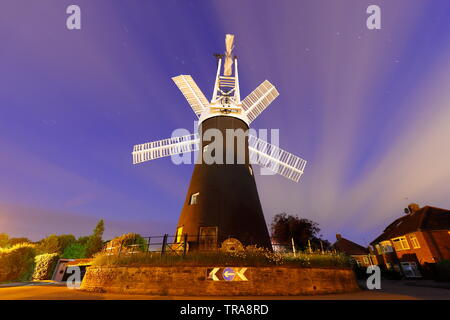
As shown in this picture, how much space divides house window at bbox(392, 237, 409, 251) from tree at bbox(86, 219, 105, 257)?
44241mm

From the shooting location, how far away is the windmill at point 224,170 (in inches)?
482

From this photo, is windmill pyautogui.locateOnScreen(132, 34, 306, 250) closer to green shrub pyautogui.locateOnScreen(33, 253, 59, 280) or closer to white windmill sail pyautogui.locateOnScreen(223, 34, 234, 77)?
white windmill sail pyautogui.locateOnScreen(223, 34, 234, 77)

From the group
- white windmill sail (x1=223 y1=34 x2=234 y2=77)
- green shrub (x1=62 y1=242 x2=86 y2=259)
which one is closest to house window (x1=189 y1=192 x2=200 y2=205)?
white windmill sail (x1=223 y1=34 x2=234 y2=77)

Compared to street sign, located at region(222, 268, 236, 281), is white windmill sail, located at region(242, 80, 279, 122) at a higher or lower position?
higher

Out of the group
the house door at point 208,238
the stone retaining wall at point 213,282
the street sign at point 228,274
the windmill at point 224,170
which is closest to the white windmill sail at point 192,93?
the windmill at point 224,170

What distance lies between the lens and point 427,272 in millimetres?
23781

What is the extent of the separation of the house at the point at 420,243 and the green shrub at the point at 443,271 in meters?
3.58

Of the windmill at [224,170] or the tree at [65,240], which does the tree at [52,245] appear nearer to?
the tree at [65,240]

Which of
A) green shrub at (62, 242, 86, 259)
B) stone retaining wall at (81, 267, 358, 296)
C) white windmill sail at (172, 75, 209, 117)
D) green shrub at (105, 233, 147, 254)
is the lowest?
stone retaining wall at (81, 267, 358, 296)

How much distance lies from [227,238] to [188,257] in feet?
9.17

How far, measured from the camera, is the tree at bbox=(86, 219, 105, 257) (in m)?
35.7

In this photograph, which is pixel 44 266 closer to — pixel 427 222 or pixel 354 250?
Result: pixel 427 222
